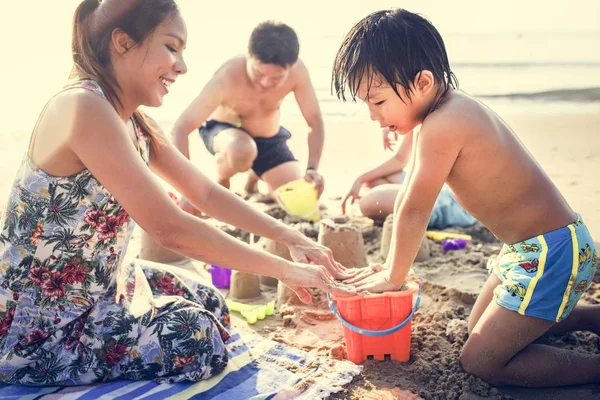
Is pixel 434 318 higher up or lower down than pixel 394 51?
lower down

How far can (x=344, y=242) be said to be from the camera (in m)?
3.13

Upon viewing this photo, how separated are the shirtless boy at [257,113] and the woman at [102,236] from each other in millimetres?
1993

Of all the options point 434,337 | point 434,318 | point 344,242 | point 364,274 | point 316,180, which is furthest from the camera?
point 316,180

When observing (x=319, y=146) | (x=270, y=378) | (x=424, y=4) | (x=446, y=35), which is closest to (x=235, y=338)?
(x=270, y=378)

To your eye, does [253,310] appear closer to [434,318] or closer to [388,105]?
[434,318]

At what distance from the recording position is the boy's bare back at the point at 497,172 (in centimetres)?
224

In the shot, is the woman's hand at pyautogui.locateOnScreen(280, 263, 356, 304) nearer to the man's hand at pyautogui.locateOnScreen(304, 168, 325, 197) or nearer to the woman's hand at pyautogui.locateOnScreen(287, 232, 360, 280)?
the woman's hand at pyautogui.locateOnScreen(287, 232, 360, 280)

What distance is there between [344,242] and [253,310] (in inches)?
23.1

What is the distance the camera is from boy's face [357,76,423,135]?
7.41 feet

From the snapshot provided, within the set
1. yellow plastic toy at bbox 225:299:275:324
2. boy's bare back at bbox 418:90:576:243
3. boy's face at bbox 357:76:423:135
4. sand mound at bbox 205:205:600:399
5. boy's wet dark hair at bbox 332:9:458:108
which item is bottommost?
sand mound at bbox 205:205:600:399

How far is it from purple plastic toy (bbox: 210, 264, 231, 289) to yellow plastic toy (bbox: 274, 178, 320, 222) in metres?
0.96

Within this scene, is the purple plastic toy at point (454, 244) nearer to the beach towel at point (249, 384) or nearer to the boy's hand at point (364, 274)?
the boy's hand at point (364, 274)

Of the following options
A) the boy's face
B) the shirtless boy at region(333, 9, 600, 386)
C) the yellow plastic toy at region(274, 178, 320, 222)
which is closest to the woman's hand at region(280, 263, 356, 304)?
the shirtless boy at region(333, 9, 600, 386)

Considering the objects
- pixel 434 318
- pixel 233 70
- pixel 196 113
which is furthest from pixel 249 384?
pixel 233 70
